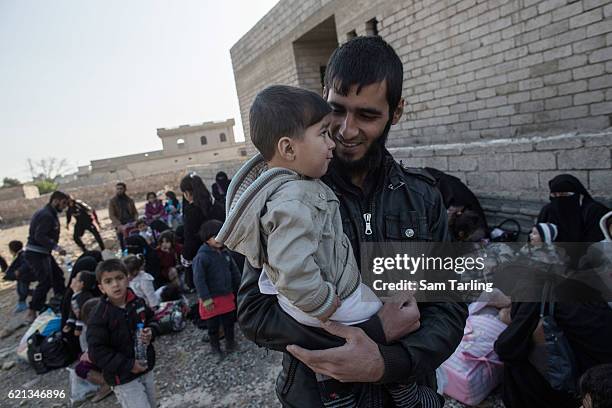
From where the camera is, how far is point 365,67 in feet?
4.25

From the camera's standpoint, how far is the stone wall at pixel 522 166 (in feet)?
12.7

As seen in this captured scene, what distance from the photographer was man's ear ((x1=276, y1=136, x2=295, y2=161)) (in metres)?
1.21

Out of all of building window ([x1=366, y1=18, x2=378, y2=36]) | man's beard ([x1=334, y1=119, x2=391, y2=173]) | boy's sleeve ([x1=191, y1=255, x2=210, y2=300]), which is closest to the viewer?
man's beard ([x1=334, y1=119, x2=391, y2=173])

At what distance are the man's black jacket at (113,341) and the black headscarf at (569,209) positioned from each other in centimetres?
396

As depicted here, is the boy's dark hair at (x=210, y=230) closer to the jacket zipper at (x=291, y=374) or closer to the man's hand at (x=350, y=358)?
the jacket zipper at (x=291, y=374)

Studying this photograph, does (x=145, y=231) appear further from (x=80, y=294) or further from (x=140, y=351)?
(x=140, y=351)

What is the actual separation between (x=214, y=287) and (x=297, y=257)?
341cm

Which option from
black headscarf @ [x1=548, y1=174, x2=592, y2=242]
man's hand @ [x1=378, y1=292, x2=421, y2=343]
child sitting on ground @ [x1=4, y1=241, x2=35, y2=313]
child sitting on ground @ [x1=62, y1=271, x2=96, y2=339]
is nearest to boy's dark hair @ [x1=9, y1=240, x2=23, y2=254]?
child sitting on ground @ [x1=4, y1=241, x2=35, y2=313]

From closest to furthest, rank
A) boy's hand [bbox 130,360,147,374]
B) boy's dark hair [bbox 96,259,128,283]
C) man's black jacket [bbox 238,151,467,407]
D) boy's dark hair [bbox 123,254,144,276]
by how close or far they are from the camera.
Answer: man's black jacket [bbox 238,151,467,407] < boy's hand [bbox 130,360,147,374] < boy's dark hair [bbox 96,259,128,283] < boy's dark hair [bbox 123,254,144,276]

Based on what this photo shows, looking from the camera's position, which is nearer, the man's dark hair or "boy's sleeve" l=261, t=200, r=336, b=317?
"boy's sleeve" l=261, t=200, r=336, b=317

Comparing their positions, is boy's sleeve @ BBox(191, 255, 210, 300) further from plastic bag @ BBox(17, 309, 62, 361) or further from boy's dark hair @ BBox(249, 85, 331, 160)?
boy's dark hair @ BBox(249, 85, 331, 160)

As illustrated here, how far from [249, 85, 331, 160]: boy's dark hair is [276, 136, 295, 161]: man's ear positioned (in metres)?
0.01

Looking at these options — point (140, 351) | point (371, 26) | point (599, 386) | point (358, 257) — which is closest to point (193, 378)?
point (140, 351)

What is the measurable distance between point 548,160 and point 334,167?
13.2ft
